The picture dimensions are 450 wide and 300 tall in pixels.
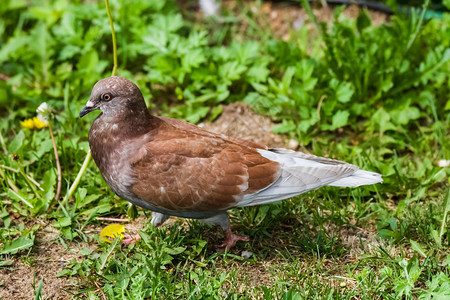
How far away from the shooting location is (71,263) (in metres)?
3.31

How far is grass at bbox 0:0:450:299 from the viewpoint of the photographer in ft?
10.6

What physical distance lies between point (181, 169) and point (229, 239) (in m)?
0.64

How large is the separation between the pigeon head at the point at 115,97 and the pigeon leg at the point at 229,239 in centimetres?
98

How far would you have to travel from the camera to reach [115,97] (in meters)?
3.26

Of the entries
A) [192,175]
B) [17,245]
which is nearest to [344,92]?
[192,175]

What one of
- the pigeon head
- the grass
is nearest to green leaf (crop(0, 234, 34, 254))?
the grass

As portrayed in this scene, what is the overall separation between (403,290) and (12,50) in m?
3.96

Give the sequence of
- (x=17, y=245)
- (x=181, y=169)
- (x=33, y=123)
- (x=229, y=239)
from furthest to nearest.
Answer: (x=33, y=123) < (x=229, y=239) < (x=17, y=245) < (x=181, y=169)

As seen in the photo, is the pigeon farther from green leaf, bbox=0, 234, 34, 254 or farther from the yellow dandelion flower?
the yellow dandelion flower

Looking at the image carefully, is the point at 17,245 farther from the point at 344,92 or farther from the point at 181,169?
the point at 344,92

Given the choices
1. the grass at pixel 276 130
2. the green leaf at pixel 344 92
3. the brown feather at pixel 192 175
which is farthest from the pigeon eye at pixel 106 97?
the green leaf at pixel 344 92

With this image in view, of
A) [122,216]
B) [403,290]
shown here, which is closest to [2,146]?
[122,216]

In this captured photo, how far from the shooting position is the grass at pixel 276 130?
3.24 m

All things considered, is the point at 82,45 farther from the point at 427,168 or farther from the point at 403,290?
the point at 403,290
